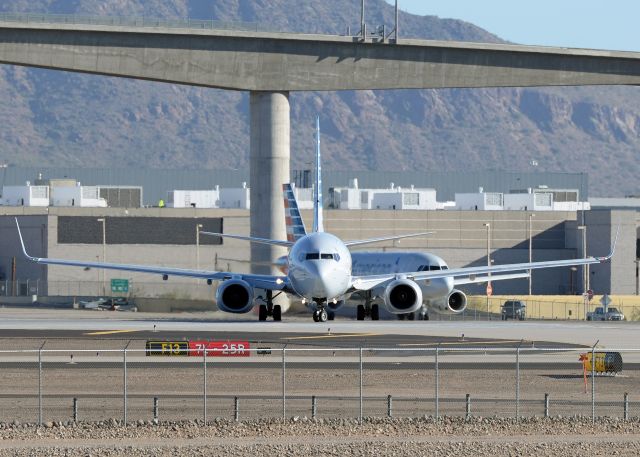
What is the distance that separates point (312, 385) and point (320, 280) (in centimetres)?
2421

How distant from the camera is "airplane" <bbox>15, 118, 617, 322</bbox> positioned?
234 feet

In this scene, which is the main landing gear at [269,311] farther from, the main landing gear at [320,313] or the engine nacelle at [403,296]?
the engine nacelle at [403,296]

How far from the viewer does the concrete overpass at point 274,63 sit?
278 ft

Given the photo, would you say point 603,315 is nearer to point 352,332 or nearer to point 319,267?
point 319,267

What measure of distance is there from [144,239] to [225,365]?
3584 inches

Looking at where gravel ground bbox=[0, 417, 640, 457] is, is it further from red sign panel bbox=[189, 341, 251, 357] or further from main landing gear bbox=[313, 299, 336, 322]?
main landing gear bbox=[313, 299, 336, 322]

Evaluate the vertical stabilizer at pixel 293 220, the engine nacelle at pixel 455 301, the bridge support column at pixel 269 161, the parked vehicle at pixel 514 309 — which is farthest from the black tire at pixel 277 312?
the parked vehicle at pixel 514 309

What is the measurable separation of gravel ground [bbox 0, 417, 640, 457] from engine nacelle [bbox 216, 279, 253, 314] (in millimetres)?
37809

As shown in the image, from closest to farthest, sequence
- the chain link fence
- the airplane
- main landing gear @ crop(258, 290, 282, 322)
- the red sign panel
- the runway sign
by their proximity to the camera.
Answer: the chain link fence → the red sign panel → the runway sign → the airplane → main landing gear @ crop(258, 290, 282, 322)

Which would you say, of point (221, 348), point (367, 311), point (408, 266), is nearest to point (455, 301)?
point (408, 266)

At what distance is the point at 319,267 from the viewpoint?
70.6 m

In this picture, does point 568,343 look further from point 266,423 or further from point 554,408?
point 266,423

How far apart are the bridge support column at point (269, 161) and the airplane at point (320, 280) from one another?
498 cm

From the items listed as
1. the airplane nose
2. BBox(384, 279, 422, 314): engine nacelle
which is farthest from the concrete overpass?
the airplane nose
